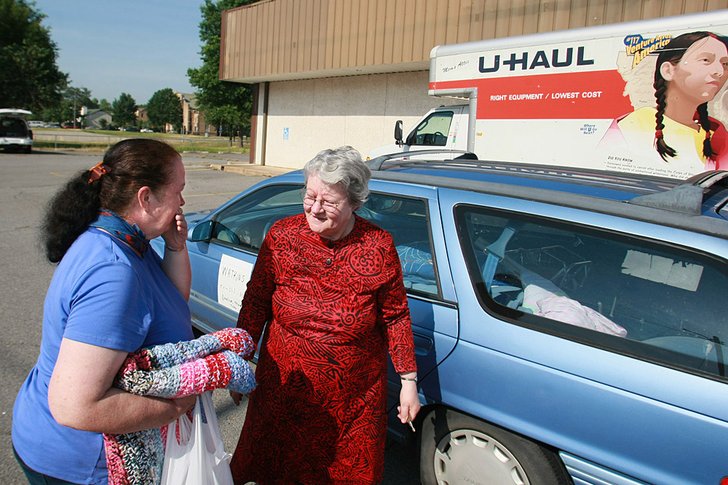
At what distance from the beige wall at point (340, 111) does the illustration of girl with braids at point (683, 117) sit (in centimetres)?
910

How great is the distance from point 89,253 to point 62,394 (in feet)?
1.13

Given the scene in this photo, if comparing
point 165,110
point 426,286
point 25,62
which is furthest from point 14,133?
point 165,110

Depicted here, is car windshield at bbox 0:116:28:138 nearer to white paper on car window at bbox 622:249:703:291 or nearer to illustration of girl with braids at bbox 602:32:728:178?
illustration of girl with braids at bbox 602:32:728:178

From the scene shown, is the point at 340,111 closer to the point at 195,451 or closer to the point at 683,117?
the point at 683,117

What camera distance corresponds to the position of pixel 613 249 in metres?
2.05

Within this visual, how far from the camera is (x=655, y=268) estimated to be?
2.03 m

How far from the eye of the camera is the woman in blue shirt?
1.27 meters

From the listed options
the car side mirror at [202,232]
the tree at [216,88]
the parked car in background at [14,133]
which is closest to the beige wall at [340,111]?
the car side mirror at [202,232]

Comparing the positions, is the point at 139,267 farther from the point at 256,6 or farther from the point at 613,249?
the point at 256,6

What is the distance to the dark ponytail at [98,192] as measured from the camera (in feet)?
4.74

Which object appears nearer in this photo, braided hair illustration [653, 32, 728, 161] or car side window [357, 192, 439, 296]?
car side window [357, 192, 439, 296]

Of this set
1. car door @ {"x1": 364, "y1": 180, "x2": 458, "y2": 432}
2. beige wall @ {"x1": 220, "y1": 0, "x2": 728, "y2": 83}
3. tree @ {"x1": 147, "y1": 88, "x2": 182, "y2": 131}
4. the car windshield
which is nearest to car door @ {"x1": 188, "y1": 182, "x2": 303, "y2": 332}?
car door @ {"x1": 364, "y1": 180, "x2": 458, "y2": 432}

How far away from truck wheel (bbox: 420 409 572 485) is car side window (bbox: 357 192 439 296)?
57 cm

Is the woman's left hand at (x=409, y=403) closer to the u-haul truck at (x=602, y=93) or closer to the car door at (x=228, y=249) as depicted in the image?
the car door at (x=228, y=249)
